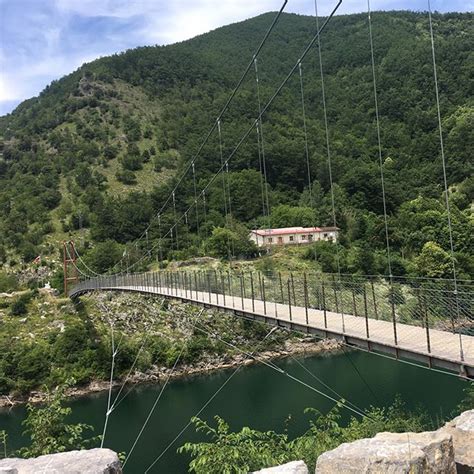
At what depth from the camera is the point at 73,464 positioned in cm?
298

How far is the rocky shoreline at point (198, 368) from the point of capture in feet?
66.5

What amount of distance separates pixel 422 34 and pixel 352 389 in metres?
51.4

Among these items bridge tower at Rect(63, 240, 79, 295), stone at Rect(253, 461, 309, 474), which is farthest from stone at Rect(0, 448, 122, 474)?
bridge tower at Rect(63, 240, 79, 295)

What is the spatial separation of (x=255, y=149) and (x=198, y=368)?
1134 inches

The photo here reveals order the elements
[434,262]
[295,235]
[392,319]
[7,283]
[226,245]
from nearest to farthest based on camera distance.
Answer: [392,319] → [434,262] → [226,245] → [7,283] → [295,235]

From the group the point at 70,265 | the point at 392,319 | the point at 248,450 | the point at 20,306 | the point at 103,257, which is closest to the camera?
the point at 392,319

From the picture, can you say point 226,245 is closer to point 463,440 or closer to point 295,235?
point 295,235

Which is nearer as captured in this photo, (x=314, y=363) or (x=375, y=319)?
(x=375, y=319)

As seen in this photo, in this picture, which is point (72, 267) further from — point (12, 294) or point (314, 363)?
point (314, 363)

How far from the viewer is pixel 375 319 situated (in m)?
6.34

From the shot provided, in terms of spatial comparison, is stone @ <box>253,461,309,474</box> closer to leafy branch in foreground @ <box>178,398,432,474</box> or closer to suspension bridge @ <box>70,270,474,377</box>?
suspension bridge @ <box>70,270,474,377</box>

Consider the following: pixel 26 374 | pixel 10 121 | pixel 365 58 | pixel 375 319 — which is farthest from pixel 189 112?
pixel 375 319

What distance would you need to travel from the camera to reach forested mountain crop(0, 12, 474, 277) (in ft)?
101

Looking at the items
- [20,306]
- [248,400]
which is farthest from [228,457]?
[20,306]
